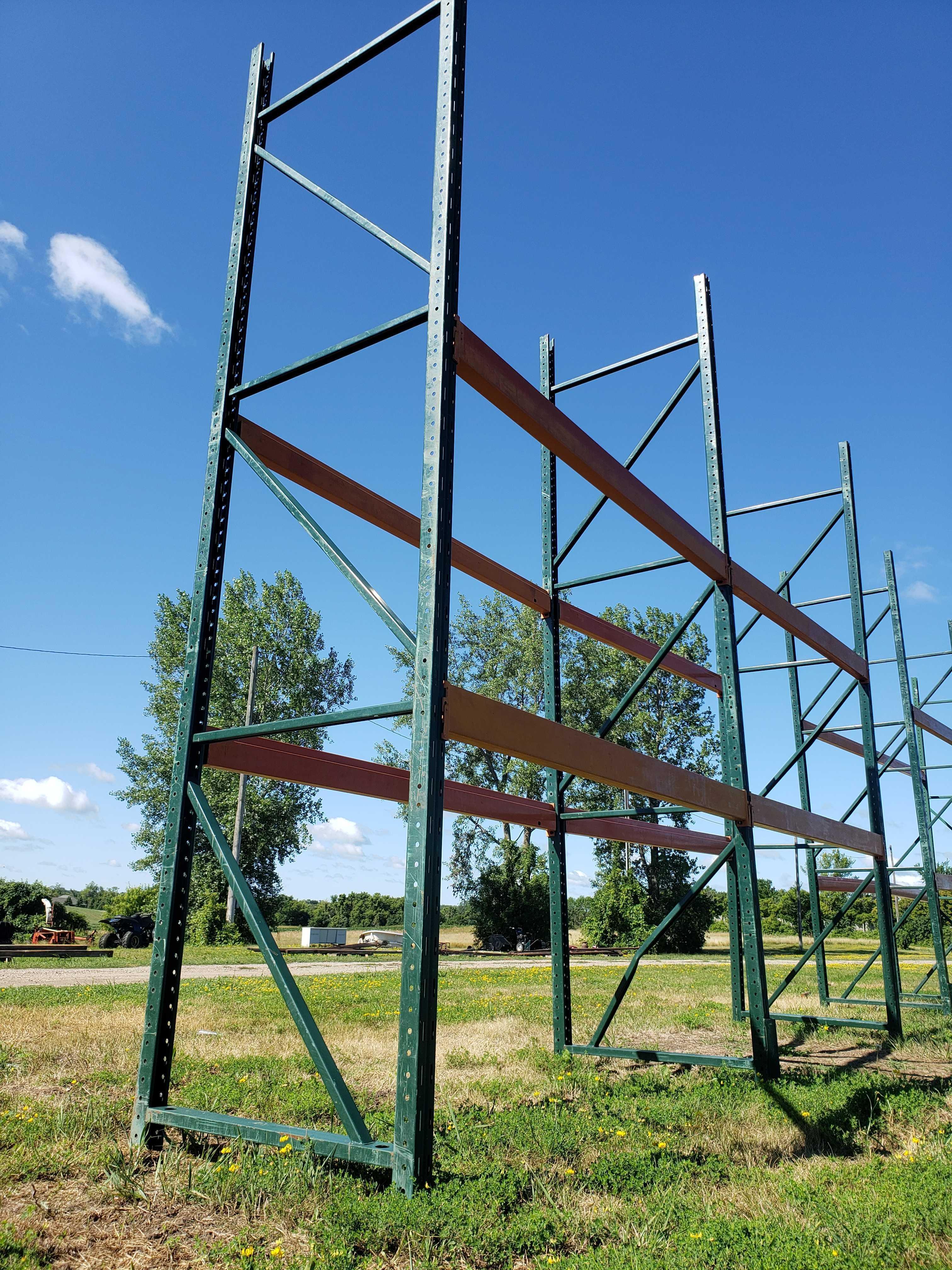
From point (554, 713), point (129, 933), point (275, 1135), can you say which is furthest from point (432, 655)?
point (129, 933)

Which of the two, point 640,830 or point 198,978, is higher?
point 640,830

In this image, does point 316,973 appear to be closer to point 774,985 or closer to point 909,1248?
point 774,985

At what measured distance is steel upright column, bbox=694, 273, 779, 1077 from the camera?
7465mm

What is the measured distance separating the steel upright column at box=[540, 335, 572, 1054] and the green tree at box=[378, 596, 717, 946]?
2494 centimetres

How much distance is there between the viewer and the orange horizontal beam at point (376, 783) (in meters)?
5.64

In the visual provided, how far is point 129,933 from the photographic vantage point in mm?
22391

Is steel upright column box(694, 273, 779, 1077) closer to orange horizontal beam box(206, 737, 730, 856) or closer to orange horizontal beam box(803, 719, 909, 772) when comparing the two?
orange horizontal beam box(206, 737, 730, 856)

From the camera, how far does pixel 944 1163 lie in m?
4.87

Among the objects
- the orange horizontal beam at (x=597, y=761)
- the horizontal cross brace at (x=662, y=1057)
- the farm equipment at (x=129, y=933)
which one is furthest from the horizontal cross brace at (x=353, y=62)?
the farm equipment at (x=129, y=933)

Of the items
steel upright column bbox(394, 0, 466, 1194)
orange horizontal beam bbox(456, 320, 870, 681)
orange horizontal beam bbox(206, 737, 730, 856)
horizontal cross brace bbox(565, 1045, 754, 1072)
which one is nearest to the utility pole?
orange horizontal beam bbox(206, 737, 730, 856)

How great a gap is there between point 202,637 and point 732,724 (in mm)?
4971

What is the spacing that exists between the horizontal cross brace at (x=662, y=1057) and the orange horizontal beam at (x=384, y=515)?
3.86m

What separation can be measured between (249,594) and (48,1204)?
110 ft

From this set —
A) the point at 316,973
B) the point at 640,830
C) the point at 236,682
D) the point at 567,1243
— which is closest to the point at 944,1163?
the point at 567,1243
